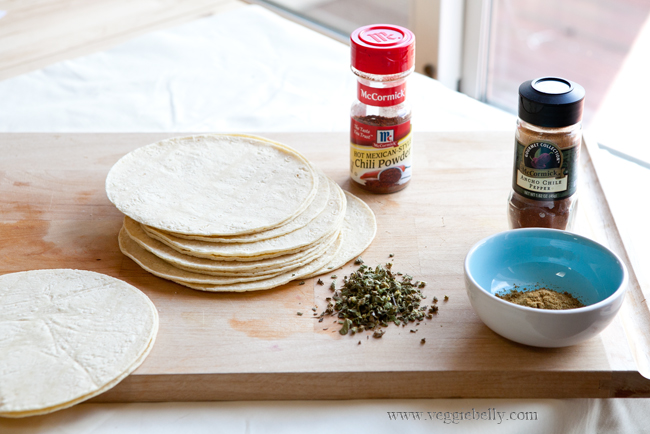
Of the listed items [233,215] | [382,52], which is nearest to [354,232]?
[233,215]

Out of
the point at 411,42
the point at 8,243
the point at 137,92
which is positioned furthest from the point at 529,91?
the point at 137,92

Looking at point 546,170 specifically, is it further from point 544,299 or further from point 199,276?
point 199,276

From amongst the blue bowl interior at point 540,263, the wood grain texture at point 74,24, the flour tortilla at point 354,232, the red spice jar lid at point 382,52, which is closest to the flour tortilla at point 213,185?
the flour tortilla at point 354,232

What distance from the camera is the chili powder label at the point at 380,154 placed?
150 centimetres

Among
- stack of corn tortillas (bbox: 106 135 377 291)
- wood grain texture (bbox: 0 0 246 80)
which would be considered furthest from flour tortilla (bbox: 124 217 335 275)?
wood grain texture (bbox: 0 0 246 80)

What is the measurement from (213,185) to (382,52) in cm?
48

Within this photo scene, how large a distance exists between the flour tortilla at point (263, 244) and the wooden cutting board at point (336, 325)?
82 mm

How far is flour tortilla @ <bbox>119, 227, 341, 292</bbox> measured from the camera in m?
1.28

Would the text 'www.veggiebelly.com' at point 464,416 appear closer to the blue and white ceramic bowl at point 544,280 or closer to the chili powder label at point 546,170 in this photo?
the blue and white ceramic bowl at point 544,280

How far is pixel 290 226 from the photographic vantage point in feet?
4.41

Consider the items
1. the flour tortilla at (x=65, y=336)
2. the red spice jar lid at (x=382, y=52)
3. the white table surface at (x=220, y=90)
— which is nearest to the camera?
the flour tortilla at (x=65, y=336)

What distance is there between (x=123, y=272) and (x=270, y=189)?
36cm

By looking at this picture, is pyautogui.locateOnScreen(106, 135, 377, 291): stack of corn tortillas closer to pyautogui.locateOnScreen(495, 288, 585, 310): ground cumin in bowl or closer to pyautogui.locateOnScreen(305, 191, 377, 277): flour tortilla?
pyautogui.locateOnScreen(305, 191, 377, 277): flour tortilla

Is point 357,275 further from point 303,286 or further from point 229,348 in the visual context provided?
point 229,348
